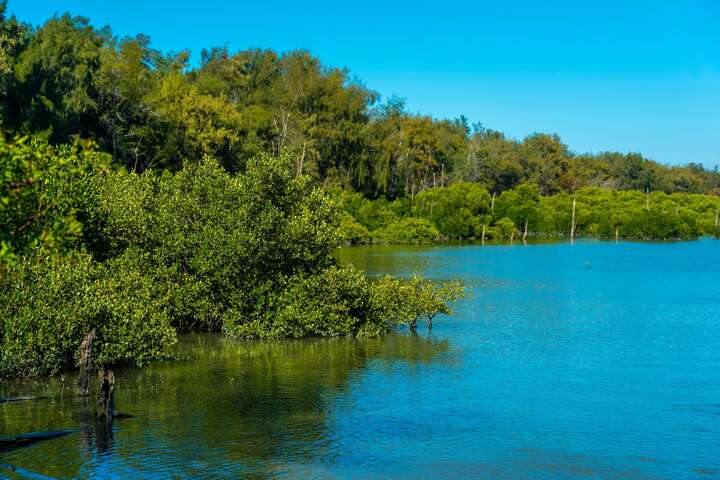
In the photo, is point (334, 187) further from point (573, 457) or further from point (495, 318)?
point (573, 457)

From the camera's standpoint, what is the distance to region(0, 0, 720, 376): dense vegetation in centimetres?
3300

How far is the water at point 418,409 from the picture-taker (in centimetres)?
2639

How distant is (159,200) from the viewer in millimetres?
46250

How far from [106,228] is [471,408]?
2128 cm

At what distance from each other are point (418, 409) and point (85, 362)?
1215 cm

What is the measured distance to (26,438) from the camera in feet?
90.9

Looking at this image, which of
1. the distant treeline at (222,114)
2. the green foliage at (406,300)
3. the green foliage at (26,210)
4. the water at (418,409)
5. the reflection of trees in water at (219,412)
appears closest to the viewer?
the green foliage at (26,210)

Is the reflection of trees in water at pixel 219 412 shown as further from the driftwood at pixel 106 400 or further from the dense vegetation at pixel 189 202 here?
the dense vegetation at pixel 189 202

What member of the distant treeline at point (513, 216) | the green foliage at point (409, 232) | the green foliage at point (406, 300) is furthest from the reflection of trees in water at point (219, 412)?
the green foliage at point (409, 232)

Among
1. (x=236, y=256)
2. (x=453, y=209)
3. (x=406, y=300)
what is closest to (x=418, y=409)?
(x=236, y=256)

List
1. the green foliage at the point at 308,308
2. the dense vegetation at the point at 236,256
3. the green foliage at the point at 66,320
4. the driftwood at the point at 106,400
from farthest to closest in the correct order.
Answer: the green foliage at the point at 308,308 → the dense vegetation at the point at 236,256 → the green foliage at the point at 66,320 → the driftwood at the point at 106,400

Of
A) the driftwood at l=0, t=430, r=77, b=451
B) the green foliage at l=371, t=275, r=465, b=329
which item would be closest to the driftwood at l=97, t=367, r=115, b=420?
the driftwood at l=0, t=430, r=77, b=451

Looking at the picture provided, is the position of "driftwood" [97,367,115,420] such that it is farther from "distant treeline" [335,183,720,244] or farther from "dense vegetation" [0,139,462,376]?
"distant treeline" [335,183,720,244]

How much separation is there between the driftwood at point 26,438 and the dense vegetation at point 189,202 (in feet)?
17.7
